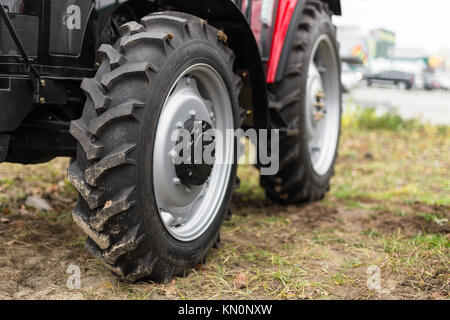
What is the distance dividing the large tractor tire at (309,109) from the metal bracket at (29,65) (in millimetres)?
1896

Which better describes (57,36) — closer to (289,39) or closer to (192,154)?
(192,154)

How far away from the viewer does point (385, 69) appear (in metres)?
12.5

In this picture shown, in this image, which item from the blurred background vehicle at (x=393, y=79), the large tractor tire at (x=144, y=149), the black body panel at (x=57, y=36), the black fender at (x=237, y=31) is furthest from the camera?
the blurred background vehicle at (x=393, y=79)

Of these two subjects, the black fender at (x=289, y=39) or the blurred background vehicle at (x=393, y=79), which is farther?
the blurred background vehicle at (x=393, y=79)

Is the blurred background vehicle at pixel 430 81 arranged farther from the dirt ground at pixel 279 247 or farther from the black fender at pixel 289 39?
the black fender at pixel 289 39

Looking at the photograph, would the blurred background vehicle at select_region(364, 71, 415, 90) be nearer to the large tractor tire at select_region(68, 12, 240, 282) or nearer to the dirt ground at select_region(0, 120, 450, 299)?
the dirt ground at select_region(0, 120, 450, 299)

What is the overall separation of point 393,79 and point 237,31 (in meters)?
9.94

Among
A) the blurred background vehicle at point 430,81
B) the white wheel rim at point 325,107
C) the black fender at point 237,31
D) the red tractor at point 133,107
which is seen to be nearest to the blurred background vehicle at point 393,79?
the blurred background vehicle at point 430,81

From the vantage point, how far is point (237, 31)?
123 inches

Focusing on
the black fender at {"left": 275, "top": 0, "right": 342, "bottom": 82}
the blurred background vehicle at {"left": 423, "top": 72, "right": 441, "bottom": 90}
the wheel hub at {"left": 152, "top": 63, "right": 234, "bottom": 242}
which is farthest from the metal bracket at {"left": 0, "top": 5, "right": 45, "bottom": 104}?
the blurred background vehicle at {"left": 423, "top": 72, "right": 441, "bottom": 90}

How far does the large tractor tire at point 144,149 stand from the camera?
7.23 ft

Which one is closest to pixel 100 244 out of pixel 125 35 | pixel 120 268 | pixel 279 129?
pixel 120 268

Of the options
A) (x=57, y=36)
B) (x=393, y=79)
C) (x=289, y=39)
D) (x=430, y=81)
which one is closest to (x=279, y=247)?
(x=289, y=39)

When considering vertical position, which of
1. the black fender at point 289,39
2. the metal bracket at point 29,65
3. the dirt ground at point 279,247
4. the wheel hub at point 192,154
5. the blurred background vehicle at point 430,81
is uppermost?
the blurred background vehicle at point 430,81
